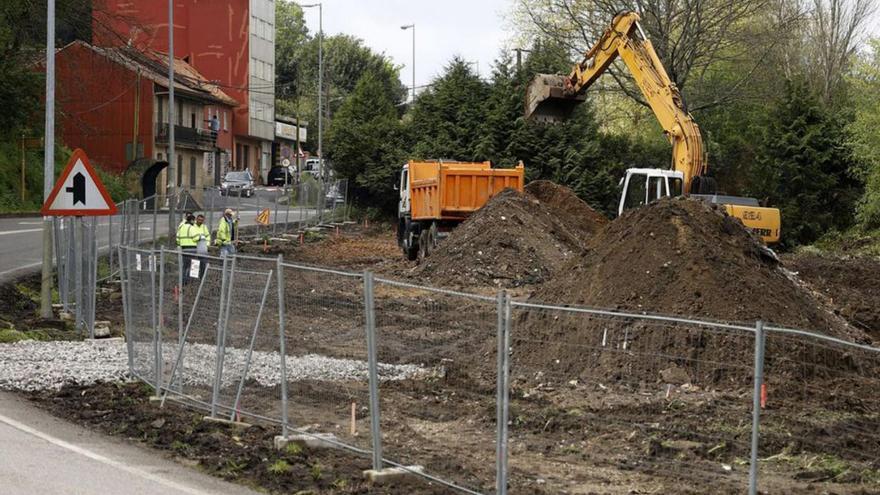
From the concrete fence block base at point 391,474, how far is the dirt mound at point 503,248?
18432 millimetres

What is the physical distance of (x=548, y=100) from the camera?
25.9 metres

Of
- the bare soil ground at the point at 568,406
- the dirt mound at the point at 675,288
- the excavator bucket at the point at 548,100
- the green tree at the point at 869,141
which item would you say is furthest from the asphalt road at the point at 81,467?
the green tree at the point at 869,141

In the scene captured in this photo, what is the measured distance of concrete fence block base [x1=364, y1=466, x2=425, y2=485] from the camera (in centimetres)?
911

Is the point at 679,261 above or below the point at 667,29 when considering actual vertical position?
below

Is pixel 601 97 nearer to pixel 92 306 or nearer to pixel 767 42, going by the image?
pixel 767 42

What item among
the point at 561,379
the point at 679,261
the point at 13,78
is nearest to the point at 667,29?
the point at 13,78

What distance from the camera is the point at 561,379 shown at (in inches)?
477

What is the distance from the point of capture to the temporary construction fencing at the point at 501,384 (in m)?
8.62

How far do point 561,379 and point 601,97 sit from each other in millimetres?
46907

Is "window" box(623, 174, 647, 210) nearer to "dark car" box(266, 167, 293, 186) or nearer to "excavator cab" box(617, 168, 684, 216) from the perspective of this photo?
"excavator cab" box(617, 168, 684, 216)

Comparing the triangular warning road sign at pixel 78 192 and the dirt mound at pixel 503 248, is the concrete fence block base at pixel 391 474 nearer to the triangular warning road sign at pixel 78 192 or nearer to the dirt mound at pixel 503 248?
the triangular warning road sign at pixel 78 192

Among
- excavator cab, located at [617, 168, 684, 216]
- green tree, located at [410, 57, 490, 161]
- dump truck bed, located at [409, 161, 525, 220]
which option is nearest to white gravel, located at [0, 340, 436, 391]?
excavator cab, located at [617, 168, 684, 216]

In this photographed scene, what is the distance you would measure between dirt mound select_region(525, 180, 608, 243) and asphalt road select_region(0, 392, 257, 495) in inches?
945

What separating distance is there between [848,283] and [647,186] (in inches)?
209
